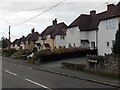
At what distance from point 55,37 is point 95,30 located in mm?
20995

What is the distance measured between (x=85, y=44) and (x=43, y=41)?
2611cm

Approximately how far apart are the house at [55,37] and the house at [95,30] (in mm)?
9283

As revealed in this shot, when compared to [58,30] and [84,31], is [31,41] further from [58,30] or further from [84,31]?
[84,31]

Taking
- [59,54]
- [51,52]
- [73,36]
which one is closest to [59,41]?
[73,36]

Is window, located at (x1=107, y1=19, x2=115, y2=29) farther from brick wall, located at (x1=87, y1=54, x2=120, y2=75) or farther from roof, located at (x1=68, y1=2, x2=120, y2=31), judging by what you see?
brick wall, located at (x1=87, y1=54, x2=120, y2=75)

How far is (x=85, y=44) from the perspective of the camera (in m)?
53.0

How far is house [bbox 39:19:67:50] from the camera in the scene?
6606 centimetres

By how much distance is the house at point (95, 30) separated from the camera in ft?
127

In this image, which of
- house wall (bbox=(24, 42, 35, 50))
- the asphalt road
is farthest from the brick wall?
house wall (bbox=(24, 42, 35, 50))

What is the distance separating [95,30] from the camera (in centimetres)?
4822

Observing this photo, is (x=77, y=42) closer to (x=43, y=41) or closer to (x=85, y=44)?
(x=85, y=44)

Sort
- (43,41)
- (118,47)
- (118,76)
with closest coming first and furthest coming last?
(118,76), (118,47), (43,41)

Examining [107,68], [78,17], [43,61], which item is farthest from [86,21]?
[107,68]

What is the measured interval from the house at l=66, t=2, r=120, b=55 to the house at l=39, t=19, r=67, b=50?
9283mm
